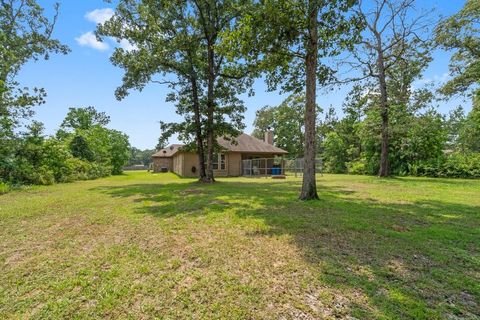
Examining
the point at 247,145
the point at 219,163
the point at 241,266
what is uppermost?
the point at 247,145

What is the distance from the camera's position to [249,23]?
7.07 m

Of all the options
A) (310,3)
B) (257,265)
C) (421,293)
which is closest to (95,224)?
(257,265)

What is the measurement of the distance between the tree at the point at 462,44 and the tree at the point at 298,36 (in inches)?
506

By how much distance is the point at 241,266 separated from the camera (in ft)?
10.7

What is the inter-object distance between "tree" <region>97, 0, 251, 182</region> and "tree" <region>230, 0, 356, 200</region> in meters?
4.73

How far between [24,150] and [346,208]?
16.5 m

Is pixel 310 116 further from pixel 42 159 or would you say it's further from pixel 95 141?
pixel 95 141

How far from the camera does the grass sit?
2.39 m

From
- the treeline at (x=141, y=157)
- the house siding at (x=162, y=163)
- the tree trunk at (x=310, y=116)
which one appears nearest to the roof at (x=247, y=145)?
the tree trunk at (x=310, y=116)

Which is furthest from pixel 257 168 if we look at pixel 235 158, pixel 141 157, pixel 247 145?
pixel 141 157

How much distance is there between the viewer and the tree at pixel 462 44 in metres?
15.3

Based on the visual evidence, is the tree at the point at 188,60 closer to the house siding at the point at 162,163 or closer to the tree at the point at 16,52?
the tree at the point at 16,52

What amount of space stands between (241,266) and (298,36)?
6942 mm

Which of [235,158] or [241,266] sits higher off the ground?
[235,158]
